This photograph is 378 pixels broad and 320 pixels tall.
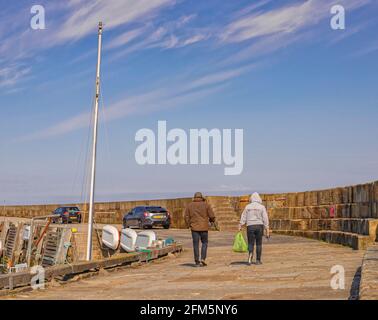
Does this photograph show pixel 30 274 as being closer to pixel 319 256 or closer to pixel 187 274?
pixel 187 274

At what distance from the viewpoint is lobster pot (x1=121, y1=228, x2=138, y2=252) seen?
966 inches

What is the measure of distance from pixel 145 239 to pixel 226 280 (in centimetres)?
1022

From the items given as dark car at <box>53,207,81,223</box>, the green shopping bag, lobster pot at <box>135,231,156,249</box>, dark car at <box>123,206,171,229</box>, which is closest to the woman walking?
the green shopping bag

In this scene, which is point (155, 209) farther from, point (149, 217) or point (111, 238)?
point (111, 238)

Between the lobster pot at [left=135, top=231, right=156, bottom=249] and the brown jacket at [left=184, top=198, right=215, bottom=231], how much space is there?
5453 millimetres

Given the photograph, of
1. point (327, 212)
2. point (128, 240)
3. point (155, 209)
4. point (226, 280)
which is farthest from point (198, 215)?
point (155, 209)

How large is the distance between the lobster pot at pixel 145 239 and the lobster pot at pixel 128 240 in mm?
1473

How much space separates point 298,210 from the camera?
2855 cm

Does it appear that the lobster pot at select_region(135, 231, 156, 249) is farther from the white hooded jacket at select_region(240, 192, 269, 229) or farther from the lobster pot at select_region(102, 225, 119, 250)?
the white hooded jacket at select_region(240, 192, 269, 229)

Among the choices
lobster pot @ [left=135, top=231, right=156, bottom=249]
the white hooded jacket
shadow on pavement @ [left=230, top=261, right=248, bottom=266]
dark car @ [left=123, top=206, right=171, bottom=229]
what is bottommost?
shadow on pavement @ [left=230, top=261, right=248, bottom=266]

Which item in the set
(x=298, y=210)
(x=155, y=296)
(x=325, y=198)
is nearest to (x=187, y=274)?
(x=155, y=296)

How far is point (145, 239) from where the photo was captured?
72.4ft

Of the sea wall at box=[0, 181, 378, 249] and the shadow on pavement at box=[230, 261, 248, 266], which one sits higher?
the sea wall at box=[0, 181, 378, 249]

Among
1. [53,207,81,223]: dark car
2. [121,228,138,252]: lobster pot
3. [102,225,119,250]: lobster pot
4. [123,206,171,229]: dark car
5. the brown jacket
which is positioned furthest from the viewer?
[53,207,81,223]: dark car
